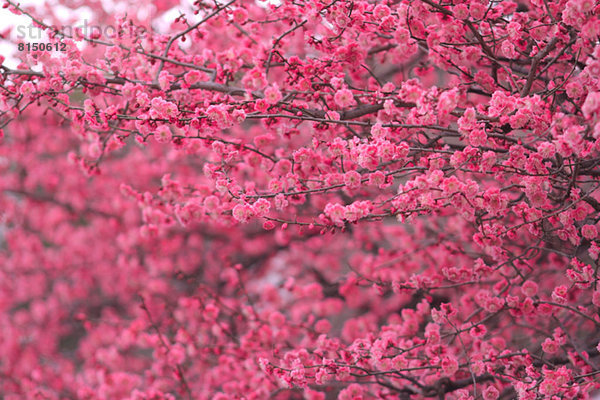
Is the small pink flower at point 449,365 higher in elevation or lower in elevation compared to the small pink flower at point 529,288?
lower

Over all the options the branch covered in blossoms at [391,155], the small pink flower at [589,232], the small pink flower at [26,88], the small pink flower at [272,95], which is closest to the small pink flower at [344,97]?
the branch covered in blossoms at [391,155]

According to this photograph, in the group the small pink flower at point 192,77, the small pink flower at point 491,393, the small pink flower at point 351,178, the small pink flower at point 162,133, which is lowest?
the small pink flower at point 491,393

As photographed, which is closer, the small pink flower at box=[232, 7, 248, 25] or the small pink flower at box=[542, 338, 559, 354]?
the small pink flower at box=[542, 338, 559, 354]

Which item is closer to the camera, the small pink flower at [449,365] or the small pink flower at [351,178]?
the small pink flower at [351,178]

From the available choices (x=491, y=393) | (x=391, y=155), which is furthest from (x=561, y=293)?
(x=391, y=155)

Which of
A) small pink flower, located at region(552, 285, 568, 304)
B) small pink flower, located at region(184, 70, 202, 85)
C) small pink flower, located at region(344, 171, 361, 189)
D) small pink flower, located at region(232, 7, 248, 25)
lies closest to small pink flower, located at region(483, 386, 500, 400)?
small pink flower, located at region(552, 285, 568, 304)

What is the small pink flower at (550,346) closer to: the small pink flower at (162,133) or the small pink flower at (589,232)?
the small pink flower at (589,232)

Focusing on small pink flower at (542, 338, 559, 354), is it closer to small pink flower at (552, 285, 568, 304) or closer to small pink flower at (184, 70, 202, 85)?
small pink flower at (552, 285, 568, 304)

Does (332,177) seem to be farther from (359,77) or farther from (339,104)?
(359,77)

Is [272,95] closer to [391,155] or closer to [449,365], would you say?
[391,155]

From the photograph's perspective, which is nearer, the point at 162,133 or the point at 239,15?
the point at 162,133

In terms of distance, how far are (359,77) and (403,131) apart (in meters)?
1.07

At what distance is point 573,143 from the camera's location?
7.38ft

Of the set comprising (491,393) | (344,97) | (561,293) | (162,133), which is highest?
(344,97)
